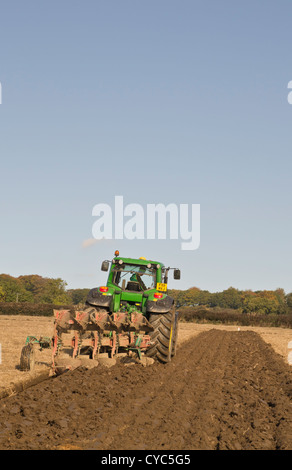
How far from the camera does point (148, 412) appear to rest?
267 inches

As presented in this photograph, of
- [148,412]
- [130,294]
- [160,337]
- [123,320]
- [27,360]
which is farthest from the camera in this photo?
[130,294]

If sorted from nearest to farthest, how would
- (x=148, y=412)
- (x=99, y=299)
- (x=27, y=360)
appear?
(x=148, y=412)
(x=27, y=360)
(x=99, y=299)

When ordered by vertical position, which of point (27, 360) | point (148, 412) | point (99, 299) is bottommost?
point (148, 412)

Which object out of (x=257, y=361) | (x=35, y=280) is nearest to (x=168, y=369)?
(x=257, y=361)

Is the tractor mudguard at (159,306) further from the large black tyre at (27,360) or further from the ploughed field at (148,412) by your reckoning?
the large black tyre at (27,360)

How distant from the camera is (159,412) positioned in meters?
6.81

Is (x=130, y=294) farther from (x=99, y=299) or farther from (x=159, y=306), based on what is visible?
(x=159, y=306)

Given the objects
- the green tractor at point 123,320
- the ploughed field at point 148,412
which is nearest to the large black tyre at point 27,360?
the green tractor at point 123,320

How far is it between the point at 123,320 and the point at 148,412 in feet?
14.6

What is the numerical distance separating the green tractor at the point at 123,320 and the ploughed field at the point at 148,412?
23.5 inches

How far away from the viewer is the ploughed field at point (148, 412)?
553 cm

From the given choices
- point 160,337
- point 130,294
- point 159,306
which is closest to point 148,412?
point 160,337

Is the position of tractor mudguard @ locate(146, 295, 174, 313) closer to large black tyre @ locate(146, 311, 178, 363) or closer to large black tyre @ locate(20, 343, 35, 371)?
large black tyre @ locate(146, 311, 178, 363)
